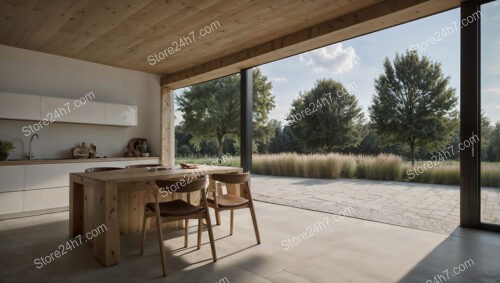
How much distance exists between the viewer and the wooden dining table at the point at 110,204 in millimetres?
2592

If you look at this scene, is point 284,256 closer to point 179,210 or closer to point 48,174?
point 179,210

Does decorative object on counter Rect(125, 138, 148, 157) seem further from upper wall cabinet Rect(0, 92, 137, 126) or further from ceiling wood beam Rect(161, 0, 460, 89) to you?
ceiling wood beam Rect(161, 0, 460, 89)

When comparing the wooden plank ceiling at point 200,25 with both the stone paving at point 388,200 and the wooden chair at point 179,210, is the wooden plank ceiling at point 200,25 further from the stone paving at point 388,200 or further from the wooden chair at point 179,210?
the stone paving at point 388,200

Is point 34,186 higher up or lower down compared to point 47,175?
lower down

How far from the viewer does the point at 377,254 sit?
2.68 m

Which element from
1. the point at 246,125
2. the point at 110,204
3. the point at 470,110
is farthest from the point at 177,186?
the point at 470,110

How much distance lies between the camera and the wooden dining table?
259cm

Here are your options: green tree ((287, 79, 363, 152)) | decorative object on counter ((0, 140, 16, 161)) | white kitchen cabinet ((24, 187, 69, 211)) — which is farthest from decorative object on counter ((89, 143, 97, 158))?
green tree ((287, 79, 363, 152))

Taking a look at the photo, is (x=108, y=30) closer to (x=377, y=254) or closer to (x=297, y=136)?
(x=377, y=254)

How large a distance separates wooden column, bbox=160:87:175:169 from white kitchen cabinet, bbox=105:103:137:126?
0.66m

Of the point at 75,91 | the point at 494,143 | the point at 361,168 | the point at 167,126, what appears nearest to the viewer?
the point at 494,143

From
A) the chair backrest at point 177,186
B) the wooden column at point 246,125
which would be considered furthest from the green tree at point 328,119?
the chair backrest at point 177,186

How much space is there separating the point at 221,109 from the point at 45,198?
769 cm

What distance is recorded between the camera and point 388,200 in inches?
200
